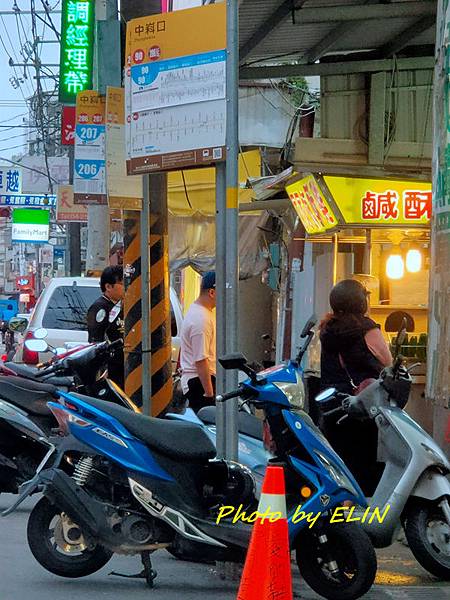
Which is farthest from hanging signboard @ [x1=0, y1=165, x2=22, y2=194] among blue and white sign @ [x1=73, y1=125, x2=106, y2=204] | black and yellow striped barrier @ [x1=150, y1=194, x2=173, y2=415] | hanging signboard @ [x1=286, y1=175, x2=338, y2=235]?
black and yellow striped barrier @ [x1=150, y1=194, x2=173, y2=415]

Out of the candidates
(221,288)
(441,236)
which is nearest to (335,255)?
(441,236)

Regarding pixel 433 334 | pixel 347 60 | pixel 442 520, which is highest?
pixel 347 60

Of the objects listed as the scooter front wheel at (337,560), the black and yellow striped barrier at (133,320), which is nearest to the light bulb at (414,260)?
the black and yellow striped barrier at (133,320)

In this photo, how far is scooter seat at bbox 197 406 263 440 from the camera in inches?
244

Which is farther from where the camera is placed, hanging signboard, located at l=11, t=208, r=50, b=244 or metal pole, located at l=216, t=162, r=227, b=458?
hanging signboard, located at l=11, t=208, r=50, b=244

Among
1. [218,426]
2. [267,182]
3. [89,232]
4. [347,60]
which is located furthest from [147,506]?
[89,232]

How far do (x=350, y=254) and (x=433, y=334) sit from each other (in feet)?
17.7

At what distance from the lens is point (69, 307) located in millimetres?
12086

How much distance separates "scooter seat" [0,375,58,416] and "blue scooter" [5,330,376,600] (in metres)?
2.03

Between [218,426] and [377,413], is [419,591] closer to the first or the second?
[377,413]

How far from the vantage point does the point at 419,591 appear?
5453 millimetres

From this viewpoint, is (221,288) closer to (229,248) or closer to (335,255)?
(229,248)

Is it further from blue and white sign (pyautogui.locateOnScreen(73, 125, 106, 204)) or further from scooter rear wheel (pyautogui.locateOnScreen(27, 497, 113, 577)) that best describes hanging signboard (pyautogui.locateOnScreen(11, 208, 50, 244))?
scooter rear wheel (pyautogui.locateOnScreen(27, 497, 113, 577))

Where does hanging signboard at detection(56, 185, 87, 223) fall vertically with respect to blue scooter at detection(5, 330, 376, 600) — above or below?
above
